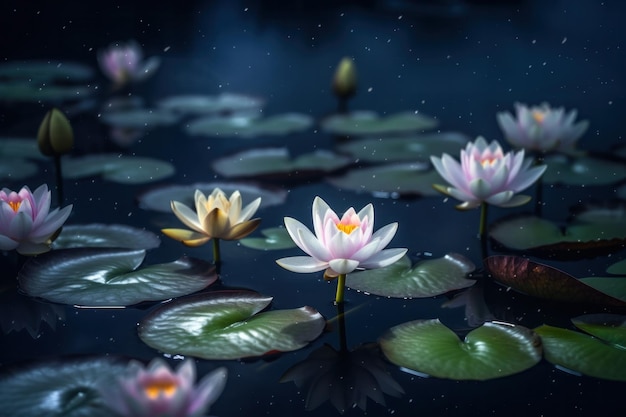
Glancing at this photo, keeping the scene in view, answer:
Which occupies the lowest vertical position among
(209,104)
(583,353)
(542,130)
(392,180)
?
(583,353)

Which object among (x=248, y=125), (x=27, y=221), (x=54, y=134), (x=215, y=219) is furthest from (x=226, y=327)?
(x=248, y=125)

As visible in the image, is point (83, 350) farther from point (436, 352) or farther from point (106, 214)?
point (106, 214)

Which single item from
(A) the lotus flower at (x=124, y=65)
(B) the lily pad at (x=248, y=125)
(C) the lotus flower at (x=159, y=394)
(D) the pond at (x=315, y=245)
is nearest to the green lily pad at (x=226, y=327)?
(D) the pond at (x=315, y=245)

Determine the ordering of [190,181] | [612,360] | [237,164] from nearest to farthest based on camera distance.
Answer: [612,360] < [190,181] < [237,164]

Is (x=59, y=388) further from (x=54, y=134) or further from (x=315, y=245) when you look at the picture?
(x=54, y=134)

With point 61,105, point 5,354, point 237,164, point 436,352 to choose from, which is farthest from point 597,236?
point 61,105

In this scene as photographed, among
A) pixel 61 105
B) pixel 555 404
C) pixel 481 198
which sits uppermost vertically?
pixel 61 105

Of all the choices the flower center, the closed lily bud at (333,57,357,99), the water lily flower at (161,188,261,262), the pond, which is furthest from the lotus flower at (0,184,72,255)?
the closed lily bud at (333,57,357,99)
